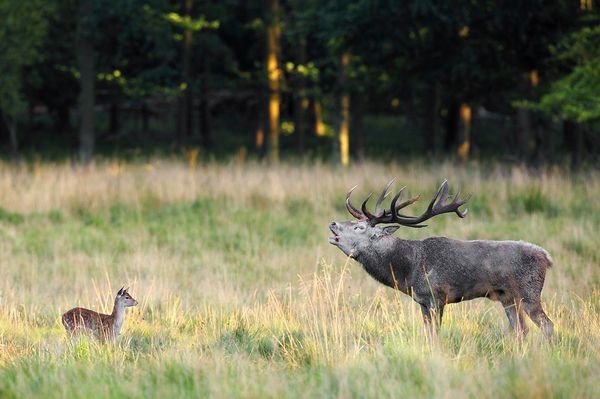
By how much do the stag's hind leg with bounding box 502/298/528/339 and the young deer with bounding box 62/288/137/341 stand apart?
3.20 metres

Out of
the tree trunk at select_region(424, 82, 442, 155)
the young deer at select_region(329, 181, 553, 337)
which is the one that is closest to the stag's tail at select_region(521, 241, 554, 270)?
the young deer at select_region(329, 181, 553, 337)

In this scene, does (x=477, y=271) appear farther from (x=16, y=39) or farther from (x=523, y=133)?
(x=16, y=39)

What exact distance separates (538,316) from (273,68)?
64.3 feet

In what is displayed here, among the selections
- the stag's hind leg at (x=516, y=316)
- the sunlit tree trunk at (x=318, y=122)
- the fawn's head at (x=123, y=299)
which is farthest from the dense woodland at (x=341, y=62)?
the fawn's head at (x=123, y=299)

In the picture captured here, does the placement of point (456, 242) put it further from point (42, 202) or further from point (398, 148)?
point (398, 148)

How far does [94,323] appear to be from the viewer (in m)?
8.08

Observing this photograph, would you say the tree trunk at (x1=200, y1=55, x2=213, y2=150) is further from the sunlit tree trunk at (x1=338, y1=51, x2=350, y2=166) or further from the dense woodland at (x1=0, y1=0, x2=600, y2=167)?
the sunlit tree trunk at (x1=338, y1=51, x2=350, y2=166)

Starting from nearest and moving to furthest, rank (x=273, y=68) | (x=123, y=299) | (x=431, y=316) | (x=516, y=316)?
(x=431, y=316)
(x=516, y=316)
(x=123, y=299)
(x=273, y=68)

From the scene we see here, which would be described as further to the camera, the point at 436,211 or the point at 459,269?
the point at 436,211

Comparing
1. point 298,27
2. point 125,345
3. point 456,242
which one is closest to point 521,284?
point 456,242

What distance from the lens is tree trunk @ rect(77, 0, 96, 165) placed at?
27453 mm

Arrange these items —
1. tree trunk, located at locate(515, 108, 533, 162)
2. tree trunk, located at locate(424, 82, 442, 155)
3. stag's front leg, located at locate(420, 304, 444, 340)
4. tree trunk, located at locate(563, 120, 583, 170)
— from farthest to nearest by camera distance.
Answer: tree trunk, located at locate(424, 82, 442, 155) → tree trunk, located at locate(563, 120, 583, 170) → tree trunk, located at locate(515, 108, 533, 162) → stag's front leg, located at locate(420, 304, 444, 340)

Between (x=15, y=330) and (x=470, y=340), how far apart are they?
376cm

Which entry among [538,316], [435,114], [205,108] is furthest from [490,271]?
[205,108]
